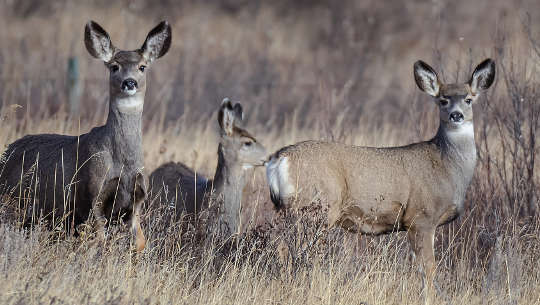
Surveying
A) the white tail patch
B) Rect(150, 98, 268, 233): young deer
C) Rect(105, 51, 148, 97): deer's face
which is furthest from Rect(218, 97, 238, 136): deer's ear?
Rect(105, 51, 148, 97): deer's face

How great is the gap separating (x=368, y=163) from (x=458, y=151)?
0.82 metres

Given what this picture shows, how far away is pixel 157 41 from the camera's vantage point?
7258 millimetres

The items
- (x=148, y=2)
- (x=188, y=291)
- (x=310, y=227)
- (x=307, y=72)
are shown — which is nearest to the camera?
(x=188, y=291)

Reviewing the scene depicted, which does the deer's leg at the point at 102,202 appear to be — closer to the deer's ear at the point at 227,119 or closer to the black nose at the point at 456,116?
the deer's ear at the point at 227,119

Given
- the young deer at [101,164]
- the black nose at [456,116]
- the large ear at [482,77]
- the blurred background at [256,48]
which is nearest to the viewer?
the young deer at [101,164]

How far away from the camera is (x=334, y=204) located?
729 cm

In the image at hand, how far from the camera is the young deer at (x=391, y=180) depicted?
23.9 ft

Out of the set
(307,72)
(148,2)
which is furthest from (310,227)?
(148,2)

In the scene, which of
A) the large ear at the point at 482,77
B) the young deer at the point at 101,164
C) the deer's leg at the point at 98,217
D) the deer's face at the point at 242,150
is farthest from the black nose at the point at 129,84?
the large ear at the point at 482,77

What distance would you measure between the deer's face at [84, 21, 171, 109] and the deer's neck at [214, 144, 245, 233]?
1.16 metres

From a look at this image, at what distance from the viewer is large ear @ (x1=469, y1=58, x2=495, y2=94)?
7916 mm

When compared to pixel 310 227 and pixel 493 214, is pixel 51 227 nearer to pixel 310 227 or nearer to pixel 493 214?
pixel 310 227

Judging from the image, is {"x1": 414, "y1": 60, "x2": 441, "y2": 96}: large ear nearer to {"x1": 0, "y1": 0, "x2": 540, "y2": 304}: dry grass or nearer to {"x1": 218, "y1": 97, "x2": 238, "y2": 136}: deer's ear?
{"x1": 0, "y1": 0, "x2": 540, "y2": 304}: dry grass

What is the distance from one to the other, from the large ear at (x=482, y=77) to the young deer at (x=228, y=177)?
71.6 inches
